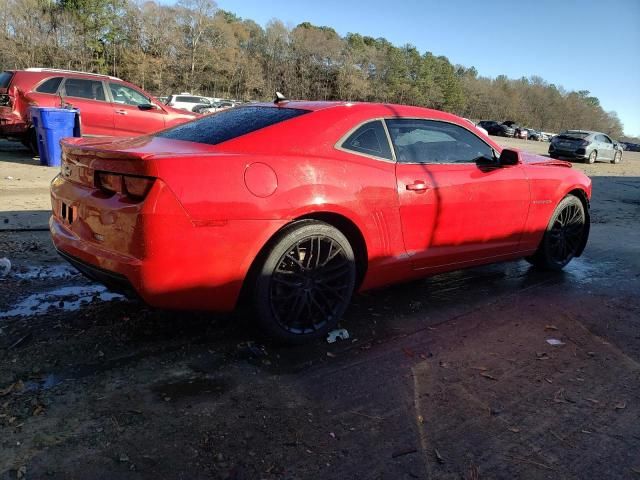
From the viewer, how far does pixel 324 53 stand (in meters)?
71.6

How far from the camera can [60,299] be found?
3768 millimetres

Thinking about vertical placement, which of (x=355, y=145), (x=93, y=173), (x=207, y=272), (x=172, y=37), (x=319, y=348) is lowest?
(x=319, y=348)

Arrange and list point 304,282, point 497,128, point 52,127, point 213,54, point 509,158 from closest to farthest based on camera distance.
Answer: point 304,282 → point 509,158 → point 52,127 → point 497,128 → point 213,54

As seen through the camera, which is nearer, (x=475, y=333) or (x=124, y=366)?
(x=124, y=366)

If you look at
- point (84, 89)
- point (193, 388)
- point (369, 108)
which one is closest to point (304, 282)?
point (193, 388)

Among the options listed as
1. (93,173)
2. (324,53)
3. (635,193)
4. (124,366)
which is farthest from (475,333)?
(324,53)

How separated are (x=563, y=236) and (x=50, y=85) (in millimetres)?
9798

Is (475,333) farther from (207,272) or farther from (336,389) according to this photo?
(207,272)

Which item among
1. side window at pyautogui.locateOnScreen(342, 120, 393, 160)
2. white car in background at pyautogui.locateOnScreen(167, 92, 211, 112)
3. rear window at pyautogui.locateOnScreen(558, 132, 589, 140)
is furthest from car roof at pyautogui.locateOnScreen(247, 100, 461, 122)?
white car in background at pyautogui.locateOnScreen(167, 92, 211, 112)

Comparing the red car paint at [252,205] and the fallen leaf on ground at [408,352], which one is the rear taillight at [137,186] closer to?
the red car paint at [252,205]

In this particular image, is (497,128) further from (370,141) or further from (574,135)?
(370,141)

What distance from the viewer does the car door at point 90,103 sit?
1038 centimetres

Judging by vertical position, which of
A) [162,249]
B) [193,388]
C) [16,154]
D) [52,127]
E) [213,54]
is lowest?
[193,388]

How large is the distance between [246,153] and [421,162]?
1.49 meters
